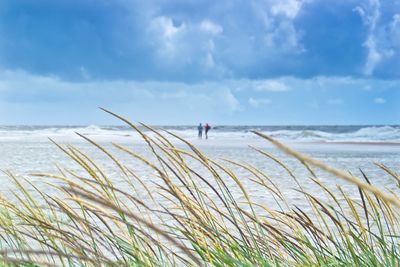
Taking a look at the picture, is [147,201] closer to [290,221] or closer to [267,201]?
[267,201]

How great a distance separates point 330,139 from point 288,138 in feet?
11.7

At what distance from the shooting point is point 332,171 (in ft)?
1.83

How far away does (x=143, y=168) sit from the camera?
10.5 meters

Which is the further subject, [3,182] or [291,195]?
[3,182]

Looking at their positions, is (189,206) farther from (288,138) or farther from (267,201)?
(288,138)

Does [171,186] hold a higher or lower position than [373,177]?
higher

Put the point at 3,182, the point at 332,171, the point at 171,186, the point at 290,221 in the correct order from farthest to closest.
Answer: the point at 3,182, the point at 290,221, the point at 171,186, the point at 332,171

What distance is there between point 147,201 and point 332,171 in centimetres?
613

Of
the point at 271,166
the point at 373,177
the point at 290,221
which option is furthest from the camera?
the point at 271,166

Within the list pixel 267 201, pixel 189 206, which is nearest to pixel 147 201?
pixel 267 201

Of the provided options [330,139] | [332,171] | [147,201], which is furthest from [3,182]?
[330,139]

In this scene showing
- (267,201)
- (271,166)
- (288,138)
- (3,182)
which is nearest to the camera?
(267,201)

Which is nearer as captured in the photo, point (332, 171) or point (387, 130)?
point (332, 171)

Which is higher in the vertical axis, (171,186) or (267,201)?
(171,186)
